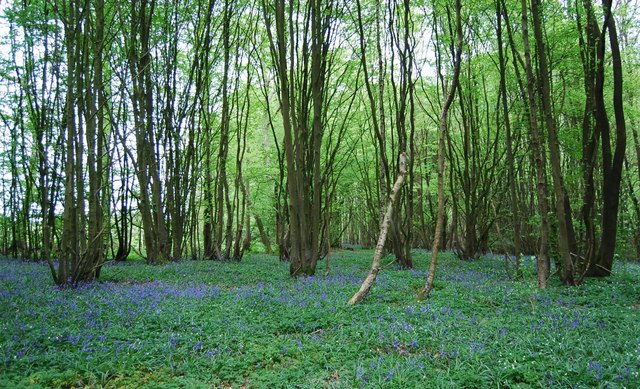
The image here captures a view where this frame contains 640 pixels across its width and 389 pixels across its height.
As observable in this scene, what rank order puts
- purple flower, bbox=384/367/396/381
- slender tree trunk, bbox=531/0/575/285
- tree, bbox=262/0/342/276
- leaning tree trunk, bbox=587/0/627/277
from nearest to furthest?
purple flower, bbox=384/367/396/381 → slender tree trunk, bbox=531/0/575/285 → leaning tree trunk, bbox=587/0/627/277 → tree, bbox=262/0/342/276

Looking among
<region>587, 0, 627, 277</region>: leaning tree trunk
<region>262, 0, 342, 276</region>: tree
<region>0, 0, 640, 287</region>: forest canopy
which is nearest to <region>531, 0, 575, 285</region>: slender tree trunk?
<region>0, 0, 640, 287</region>: forest canopy

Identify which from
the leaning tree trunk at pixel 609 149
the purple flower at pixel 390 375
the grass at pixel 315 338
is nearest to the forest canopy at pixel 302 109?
the leaning tree trunk at pixel 609 149

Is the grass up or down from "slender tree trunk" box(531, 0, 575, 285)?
down

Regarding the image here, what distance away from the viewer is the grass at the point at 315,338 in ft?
11.1

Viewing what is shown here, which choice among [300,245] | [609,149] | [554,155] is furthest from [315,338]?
[609,149]

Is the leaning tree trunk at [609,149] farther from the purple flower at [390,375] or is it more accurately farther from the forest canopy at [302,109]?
the purple flower at [390,375]

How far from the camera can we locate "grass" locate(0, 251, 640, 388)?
11.1 feet

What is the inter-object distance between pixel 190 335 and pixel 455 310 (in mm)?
3859

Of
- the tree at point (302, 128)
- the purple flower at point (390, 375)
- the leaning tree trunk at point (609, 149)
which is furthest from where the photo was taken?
the tree at point (302, 128)

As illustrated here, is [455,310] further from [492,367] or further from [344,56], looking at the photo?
[344,56]

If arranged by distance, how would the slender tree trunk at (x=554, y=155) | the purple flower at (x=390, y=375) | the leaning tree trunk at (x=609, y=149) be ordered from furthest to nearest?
the leaning tree trunk at (x=609, y=149) < the slender tree trunk at (x=554, y=155) < the purple flower at (x=390, y=375)

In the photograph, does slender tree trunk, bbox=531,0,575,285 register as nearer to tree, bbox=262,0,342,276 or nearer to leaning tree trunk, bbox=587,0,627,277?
leaning tree trunk, bbox=587,0,627,277

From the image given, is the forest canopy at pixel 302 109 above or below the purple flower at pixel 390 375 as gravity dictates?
above

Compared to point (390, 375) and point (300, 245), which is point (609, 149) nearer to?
point (300, 245)
